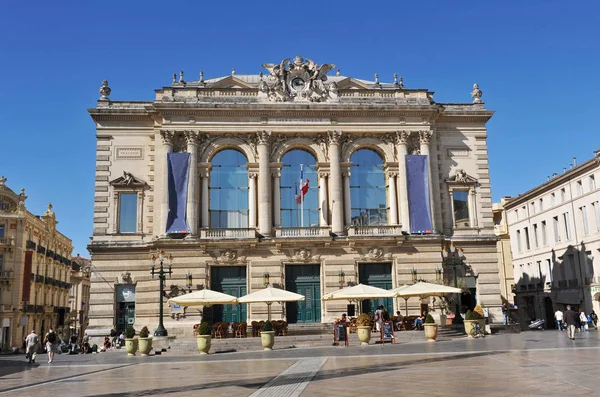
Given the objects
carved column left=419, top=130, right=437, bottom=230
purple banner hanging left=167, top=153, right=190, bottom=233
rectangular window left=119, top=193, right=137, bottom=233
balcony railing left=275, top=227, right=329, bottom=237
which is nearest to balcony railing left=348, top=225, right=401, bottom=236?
balcony railing left=275, top=227, right=329, bottom=237

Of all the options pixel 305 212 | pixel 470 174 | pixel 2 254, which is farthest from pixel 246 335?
pixel 2 254

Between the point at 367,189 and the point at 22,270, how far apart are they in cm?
4123

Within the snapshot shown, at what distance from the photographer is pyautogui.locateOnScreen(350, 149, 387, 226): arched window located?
41719mm

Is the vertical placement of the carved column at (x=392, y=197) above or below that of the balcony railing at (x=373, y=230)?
above

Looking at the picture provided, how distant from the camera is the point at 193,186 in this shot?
3969cm

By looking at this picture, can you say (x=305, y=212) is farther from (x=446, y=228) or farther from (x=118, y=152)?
(x=118, y=152)

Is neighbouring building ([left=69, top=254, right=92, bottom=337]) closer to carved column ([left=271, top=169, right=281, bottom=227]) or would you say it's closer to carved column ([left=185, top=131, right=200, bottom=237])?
carved column ([left=185, top=131, right=200, bottom=237])

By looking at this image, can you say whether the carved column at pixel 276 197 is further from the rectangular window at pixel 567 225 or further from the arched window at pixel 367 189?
the rectangular window at pixel 567 225

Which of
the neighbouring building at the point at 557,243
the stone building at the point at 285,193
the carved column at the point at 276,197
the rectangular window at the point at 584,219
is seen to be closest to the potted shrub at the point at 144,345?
the stone building at the point at 285,193

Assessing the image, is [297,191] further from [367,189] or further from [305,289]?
[305,289]

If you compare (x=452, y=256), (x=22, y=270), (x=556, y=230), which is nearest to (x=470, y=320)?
(x=452, y=256)

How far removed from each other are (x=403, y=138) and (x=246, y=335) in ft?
58.7

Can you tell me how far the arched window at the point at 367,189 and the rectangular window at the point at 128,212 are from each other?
15318mm

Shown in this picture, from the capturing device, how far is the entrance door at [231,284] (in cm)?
3891
